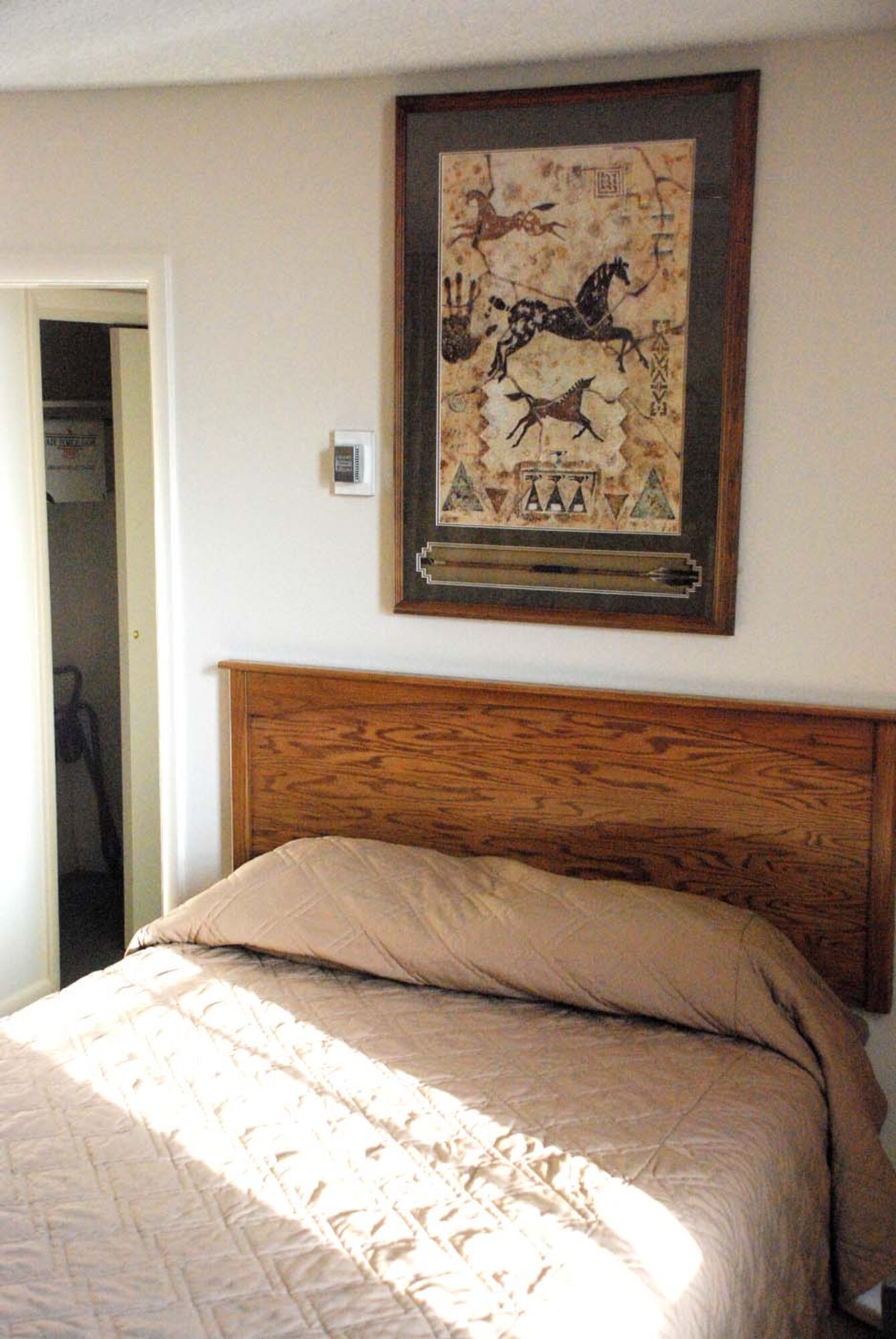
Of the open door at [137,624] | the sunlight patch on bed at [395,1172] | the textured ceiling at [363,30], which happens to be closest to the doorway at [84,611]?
the open door at [137,624]

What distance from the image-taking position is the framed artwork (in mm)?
2621

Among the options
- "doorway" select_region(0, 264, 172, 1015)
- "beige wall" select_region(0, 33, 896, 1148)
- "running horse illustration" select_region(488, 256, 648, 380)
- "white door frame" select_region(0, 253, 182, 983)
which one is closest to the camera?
"beige wall" select_region(0, 33, 896, 1148)

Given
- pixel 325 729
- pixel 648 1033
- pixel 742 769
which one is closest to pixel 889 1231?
pixel 648 1033

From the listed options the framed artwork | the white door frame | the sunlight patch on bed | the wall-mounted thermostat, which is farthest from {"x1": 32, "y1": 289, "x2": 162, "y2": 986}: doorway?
the sunlight patch on bed

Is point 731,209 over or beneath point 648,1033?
over

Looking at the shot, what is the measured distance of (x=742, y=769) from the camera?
267 centimetres

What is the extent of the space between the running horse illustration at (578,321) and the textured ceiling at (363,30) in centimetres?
44

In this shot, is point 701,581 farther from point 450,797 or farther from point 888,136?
point 888,136

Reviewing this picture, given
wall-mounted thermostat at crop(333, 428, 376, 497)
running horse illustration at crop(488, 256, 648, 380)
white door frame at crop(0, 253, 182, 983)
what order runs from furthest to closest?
white door frame at crop(0, 253, 182, 983) < wall-mounted thermostat at crop(333, 428, 376, 497) < running horse illustration at crop(488, 256, 648, 380)

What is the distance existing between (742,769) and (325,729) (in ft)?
3.04

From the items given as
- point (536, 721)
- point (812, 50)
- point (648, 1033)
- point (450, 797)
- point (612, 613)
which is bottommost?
point (648, 1033)

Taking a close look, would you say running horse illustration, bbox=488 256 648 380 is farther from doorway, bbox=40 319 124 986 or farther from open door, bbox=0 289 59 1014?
doorway, bbox=40 319 124 986

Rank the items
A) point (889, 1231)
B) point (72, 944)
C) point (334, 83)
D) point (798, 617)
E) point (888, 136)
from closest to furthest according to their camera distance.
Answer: point (889, 1231)
point (888, 136)
point (798, 617)
point (334, 83)
point (72, 944)

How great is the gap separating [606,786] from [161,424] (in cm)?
131
